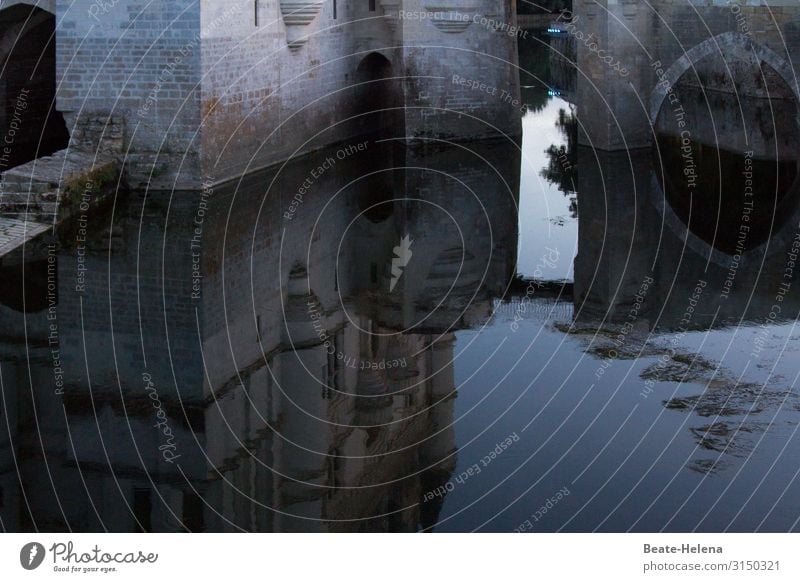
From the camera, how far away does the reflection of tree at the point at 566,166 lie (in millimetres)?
16425

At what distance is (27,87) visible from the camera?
17875mm

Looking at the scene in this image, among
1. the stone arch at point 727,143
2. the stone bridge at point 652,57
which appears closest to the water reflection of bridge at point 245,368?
the stone arch at point 727,143

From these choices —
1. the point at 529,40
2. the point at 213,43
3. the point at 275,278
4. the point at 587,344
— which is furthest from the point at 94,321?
the point at 529,40

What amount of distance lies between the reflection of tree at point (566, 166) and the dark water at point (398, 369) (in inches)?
55.0

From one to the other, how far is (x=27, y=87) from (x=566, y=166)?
7292 mm

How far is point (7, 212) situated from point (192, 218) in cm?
177

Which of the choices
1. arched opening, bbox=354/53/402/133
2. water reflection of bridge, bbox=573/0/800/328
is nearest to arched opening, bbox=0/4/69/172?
arched opening, bbox=354/53/402/133

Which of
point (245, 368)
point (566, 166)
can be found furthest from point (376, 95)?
point (245, 368)

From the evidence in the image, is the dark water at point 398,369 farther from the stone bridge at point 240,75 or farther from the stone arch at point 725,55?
the stone arch at point 725,55

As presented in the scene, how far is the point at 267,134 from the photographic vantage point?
16797 mm

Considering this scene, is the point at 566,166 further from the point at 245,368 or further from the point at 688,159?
the point at 245,368

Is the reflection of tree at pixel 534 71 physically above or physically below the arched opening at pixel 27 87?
above

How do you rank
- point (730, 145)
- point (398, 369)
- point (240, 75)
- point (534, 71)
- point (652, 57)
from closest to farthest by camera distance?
point (398, 369)
point (240, 75)
point (652, 57)
point (730, 145)
point (534, 71)

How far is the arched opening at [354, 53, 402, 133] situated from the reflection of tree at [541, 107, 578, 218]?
2.61 m
